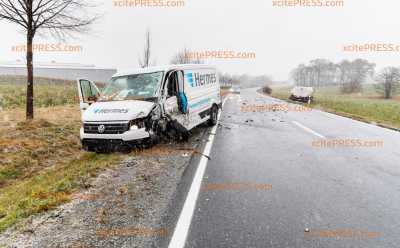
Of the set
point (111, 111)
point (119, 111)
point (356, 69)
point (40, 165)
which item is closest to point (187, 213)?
point (119, 111)

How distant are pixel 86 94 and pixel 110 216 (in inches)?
227

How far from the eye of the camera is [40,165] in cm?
657

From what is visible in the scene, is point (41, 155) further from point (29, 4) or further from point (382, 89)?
point (382, 89)

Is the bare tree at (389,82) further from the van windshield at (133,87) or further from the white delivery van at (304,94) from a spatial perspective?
the van windshield at (133,87)

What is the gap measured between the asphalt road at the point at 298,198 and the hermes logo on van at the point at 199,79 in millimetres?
2855

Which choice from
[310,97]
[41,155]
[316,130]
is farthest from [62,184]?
[310,97]

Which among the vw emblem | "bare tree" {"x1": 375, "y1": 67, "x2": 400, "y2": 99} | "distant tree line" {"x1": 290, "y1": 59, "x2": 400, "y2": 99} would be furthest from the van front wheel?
"distant tree line" {"x1": 290, "y1": 59, "x2": 400, "y2": 99}

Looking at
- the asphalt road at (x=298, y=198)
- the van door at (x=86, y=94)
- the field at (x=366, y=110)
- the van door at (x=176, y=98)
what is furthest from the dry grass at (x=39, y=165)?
the field at (x=366, y=110)

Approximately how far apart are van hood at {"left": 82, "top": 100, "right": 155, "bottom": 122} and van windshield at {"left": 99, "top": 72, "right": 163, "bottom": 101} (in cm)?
37

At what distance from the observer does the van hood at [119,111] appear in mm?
6293

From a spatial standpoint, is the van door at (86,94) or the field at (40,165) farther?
the van door at (86,94)

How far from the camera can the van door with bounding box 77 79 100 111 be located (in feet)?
25.6

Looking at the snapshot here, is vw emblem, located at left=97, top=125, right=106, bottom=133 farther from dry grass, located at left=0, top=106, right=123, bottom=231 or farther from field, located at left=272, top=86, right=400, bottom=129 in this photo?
field, located at left=272, top=86, right=400, bottom=129

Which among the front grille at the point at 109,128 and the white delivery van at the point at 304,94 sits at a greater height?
the white delivery van at the point at 304,94
